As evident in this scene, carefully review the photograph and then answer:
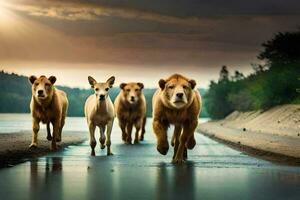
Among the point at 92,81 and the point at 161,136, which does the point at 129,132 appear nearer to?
the point at 92,81

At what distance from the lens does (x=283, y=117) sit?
61.8 m

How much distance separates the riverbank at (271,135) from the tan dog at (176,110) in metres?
3.88

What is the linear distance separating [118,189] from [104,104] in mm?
10403

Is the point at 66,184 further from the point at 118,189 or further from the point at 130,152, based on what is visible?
the point at 130,152

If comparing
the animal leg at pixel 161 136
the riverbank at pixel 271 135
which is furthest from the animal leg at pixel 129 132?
the animal leg at pixel 161 136

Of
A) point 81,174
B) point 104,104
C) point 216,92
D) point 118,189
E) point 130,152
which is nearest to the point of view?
point 118,189

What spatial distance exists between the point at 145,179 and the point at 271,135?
2918cm

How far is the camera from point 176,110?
21.4m

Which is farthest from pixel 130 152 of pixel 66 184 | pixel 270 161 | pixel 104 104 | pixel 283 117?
pixel 283 117

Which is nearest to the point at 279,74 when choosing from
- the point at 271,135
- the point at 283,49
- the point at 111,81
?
the point at 283,49

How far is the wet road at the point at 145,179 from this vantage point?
14852 millimetres

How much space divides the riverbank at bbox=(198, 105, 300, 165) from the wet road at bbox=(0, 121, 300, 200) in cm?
307

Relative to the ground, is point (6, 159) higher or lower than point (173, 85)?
lower

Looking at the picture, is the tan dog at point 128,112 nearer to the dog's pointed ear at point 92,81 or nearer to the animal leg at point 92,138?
the dog's pointed ear at point 92,81
